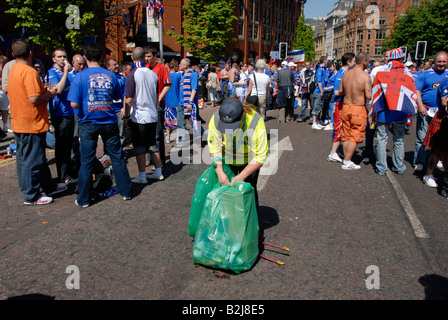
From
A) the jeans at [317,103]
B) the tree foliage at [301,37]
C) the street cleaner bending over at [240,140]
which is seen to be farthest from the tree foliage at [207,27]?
the tree foliage at [301,37]

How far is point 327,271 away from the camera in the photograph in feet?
10.8

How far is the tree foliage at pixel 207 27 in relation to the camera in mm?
32469

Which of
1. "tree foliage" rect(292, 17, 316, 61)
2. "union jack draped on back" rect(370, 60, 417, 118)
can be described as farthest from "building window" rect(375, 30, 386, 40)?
"union jack draped on back" rect(370, 60, 417, 118)

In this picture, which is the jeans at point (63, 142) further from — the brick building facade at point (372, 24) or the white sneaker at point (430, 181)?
the brick building facade at point (372, 24)

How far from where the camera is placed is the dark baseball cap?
310cm

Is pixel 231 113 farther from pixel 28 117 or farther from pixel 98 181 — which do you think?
pixel 28 117

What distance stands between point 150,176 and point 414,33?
5413 cm

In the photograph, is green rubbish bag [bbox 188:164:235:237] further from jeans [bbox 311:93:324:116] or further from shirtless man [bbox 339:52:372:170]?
jeans [bbox 311:93:324:116]

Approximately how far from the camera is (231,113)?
10.2ft

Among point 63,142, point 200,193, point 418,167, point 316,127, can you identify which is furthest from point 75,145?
point 316,127

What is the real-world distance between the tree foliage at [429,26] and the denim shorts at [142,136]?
4724cm
